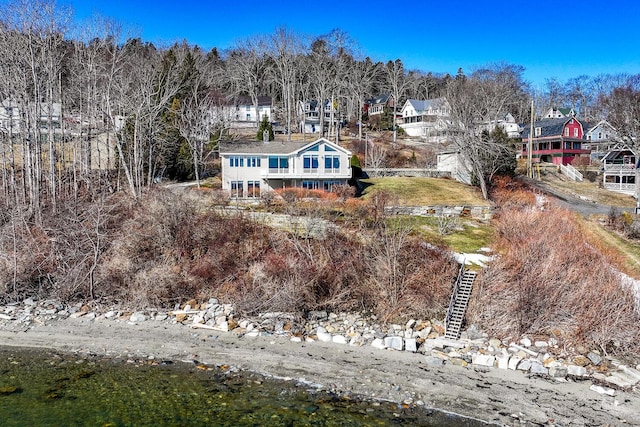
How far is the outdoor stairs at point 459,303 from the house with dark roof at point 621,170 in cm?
3164

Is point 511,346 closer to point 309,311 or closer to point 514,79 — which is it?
point 309,311

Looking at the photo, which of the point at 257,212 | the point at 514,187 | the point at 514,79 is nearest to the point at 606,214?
the point at 514,187

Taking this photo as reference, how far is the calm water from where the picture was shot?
11.8 m

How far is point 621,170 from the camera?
44688 millimetres

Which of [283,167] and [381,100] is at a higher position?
[381,100]

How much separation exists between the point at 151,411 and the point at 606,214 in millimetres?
32905

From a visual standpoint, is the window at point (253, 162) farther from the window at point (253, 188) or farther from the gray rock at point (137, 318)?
the gray rock at point (137, 318)

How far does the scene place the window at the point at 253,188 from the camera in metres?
35.7

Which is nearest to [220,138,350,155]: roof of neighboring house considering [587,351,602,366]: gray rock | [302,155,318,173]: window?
[302,155,318,173]: window

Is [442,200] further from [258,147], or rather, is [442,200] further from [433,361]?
[433,361]

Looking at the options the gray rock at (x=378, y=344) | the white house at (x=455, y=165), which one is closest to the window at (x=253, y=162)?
the white house at (x=455, y=165)

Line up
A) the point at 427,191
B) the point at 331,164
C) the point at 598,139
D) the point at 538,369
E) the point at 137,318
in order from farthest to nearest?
the point at 598,139 → the point at 427,191 → the point at 331,164 → the point at 137,318 → the point at 538,369

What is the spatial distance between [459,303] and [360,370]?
600cm

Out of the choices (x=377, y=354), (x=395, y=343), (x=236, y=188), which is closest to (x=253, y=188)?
(x=236, y=188)
